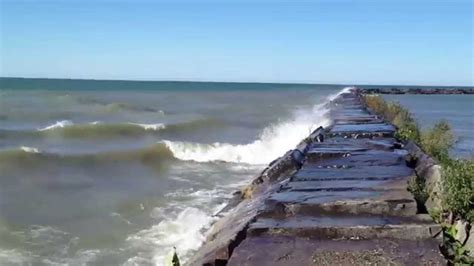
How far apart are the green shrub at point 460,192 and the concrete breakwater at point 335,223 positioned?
15.0 inches

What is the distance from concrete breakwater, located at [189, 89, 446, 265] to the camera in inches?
200

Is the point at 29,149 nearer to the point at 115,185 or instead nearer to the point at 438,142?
the point at 115,185

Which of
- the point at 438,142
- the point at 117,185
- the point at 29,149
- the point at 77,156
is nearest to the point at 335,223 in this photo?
the point at 438,142

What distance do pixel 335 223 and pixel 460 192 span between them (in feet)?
4.54

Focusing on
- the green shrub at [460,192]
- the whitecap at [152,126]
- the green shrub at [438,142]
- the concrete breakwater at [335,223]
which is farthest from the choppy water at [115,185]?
the green shrub at [438,142]

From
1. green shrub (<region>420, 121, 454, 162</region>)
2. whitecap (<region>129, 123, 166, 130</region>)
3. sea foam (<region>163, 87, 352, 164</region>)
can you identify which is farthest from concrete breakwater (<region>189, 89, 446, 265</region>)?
whitecap (<region>129, 123, 166, 130</region>)

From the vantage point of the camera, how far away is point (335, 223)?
5977mm

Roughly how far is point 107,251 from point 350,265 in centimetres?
448

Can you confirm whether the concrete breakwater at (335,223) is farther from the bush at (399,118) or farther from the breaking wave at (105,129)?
the breaking wave at (105,129)

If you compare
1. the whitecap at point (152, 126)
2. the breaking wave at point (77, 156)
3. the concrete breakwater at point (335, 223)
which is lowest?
the breaking wave at point (77, 156)

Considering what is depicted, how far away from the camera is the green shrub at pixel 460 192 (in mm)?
6104

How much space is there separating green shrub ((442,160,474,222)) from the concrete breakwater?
38cm

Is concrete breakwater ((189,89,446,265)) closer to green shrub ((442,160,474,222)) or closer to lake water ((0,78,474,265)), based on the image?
green shrub ((442,160,474,222))

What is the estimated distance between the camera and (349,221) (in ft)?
19.8
